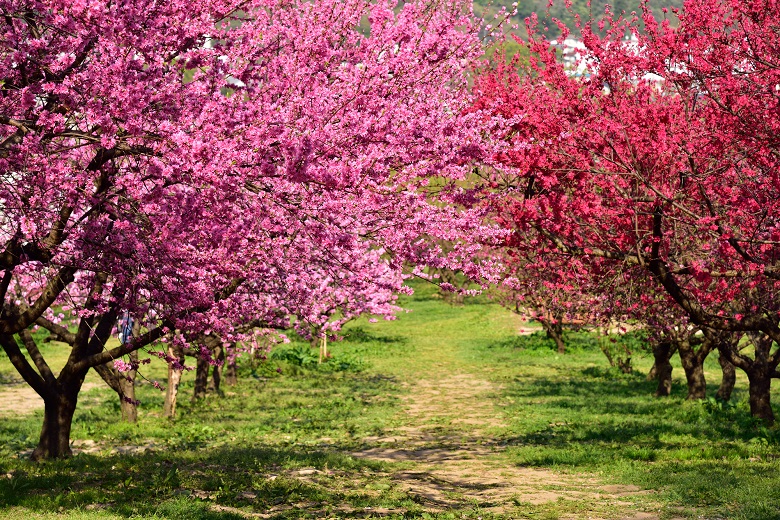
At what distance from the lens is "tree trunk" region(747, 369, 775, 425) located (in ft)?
59.6

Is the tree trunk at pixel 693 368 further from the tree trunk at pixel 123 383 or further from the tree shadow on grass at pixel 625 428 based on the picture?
the tree trunk at pixel 123 383

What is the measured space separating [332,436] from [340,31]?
34.2ft

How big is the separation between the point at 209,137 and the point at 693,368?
1782 centimetres

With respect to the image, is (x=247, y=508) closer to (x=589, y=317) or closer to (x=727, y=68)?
(x=727, y=68)

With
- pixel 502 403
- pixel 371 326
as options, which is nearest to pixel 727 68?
pixel 502 403

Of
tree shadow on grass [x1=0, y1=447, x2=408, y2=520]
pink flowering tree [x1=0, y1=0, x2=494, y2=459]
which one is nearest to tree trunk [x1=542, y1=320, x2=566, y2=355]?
tree shadow on grass [x1=0, y1=447, x2=408, y2=520]

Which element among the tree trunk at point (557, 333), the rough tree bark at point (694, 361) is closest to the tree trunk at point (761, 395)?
the rough tree bark at point (694, 361)

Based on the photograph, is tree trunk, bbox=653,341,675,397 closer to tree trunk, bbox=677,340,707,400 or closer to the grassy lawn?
the grassy lawn

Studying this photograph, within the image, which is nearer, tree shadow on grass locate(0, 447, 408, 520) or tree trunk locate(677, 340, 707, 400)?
tree shadow on grass locate(0, 447, 408, 520)

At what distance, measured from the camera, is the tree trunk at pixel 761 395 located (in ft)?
59.6

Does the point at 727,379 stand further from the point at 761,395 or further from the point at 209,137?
the point at 209,137

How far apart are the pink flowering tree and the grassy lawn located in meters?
2.49

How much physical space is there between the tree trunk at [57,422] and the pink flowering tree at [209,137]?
2.21 m

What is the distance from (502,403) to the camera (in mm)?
23047
